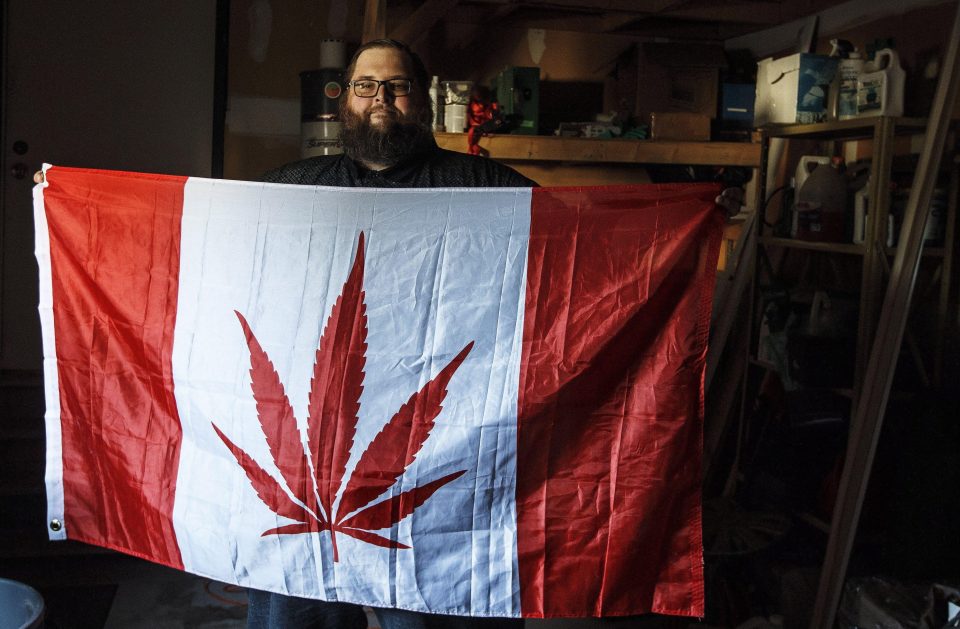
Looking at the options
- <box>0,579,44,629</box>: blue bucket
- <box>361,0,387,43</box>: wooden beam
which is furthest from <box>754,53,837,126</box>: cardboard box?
<box>0,579,44,629</box>: blue bucket

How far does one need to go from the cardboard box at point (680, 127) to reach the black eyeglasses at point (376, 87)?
5.15 feet

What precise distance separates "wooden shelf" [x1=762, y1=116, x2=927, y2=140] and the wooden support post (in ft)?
0.80

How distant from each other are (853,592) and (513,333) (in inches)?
44.7

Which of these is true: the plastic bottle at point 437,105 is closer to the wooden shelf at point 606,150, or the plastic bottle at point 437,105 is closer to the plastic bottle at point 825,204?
the wooden shelf at point 606,150

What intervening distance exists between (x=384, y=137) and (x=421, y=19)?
4.87 ft

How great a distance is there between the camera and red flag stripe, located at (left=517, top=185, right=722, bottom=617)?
5.49 feet

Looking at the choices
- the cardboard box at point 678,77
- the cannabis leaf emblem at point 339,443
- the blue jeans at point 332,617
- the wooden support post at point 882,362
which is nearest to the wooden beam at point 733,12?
the cardboard box at point 678,77

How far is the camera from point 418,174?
1.88m

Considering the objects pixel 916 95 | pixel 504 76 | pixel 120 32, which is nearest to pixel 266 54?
pixel 120 32

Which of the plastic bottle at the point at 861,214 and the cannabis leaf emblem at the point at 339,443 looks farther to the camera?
the plastic bottle at the point at 861,214

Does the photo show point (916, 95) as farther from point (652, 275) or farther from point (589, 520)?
point (589, 520)

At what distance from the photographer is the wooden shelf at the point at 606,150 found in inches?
123

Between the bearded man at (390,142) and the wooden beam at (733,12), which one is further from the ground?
the wooden beam at (733,12)

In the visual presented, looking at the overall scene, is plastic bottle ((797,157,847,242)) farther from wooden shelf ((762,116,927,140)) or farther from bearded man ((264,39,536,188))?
bearded man ((264,39,536,188))
